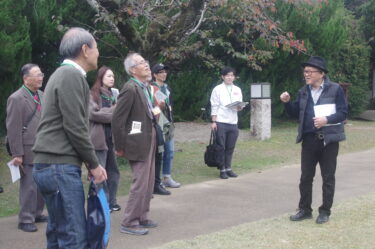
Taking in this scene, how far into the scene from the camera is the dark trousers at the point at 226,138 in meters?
8.50

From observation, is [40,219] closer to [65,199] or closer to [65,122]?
[65,199]

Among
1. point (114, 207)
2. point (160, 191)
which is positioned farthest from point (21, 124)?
point (160, 191)

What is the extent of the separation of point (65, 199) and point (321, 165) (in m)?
3.38

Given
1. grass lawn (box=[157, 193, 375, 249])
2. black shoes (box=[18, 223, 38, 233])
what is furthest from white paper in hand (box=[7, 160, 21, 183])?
grass lawn (box=[157, 193, 375, 249])

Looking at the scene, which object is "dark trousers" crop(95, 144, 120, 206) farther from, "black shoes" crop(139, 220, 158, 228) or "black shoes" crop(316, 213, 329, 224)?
"black shoes" crop(316, 213, 329, 224)

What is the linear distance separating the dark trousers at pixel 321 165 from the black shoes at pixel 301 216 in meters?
0.04

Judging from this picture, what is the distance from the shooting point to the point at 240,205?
673cm

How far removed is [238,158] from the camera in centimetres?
1048

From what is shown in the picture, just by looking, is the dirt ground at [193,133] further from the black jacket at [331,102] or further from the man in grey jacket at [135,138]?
the man in grey jacket at [135,138]

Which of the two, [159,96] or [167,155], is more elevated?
[159,96]

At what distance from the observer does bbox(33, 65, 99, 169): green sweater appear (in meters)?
3.47

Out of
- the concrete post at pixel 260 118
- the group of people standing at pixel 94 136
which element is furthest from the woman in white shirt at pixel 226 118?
the concrete post at pixel 260 118

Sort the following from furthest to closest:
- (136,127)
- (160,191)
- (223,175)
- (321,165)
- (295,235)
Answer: (223,175) < (160,191) < (321,165) < (136,127) < (295,235)

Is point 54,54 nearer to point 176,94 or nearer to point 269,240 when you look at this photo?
point 176,94
